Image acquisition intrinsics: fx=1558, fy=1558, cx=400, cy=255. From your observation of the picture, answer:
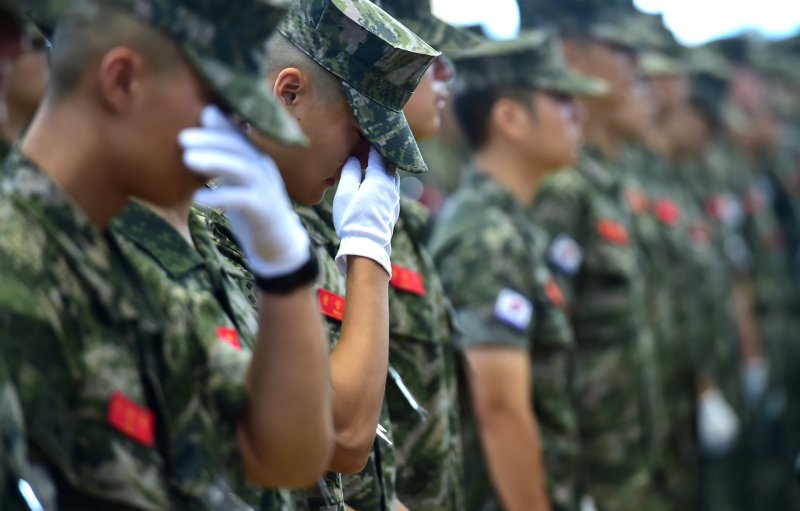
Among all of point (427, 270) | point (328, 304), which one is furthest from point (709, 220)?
point (328, 304)

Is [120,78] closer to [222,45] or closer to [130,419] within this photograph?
[222,45]

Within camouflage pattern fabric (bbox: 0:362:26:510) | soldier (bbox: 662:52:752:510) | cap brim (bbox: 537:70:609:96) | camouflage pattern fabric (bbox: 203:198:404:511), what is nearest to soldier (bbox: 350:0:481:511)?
camouflage pattern fabric (bbox: 203:198:404:511)

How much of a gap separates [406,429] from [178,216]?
1212 millimetres

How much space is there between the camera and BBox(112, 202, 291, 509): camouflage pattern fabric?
220 centimetres

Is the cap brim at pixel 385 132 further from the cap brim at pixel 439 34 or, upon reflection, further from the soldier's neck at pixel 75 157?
the cap brim at pixel 439 34

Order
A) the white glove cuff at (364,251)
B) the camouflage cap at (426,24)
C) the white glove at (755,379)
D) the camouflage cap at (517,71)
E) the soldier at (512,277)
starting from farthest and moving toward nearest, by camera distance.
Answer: the white glove at (755,379) < the camouflage cap at (517,71) < the soldier at (512,277) < the camouflage cap at (426,24) < the white glove cuff at (364,251)

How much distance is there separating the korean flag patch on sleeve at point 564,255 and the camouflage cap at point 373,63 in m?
2.91

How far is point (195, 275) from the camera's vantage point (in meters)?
2.32

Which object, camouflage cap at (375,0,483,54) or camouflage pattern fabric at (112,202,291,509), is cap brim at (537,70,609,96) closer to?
camouflage cap at (375,0,483,54)

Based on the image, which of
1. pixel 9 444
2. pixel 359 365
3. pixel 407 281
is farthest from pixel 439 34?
pixel 9 444

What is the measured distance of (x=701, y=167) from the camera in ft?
35.2

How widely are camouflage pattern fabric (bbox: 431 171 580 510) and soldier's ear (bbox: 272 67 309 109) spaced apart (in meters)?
1.87

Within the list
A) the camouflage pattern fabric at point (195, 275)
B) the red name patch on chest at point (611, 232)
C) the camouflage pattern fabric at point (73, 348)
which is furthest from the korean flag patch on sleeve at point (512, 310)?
the camouflage pattern fabric at point (73, 348)

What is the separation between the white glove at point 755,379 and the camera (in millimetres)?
10102
